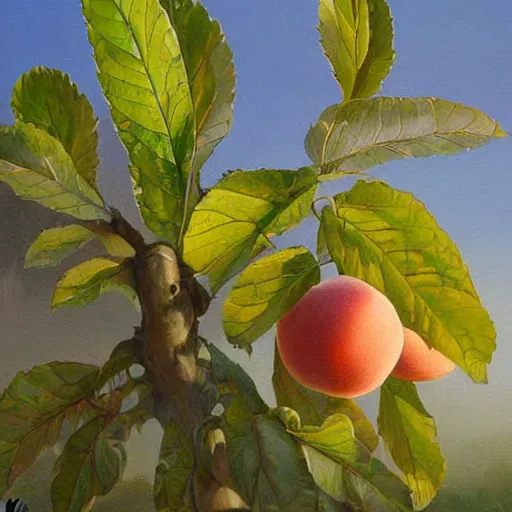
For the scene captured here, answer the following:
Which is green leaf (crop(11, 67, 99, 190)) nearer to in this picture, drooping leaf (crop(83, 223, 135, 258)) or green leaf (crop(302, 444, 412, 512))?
drooping leaf (crop(83, 223, 135, 258))

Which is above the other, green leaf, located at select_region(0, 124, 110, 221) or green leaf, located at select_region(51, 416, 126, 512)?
green leaf, located at select_region(0, 124, 110, 221)

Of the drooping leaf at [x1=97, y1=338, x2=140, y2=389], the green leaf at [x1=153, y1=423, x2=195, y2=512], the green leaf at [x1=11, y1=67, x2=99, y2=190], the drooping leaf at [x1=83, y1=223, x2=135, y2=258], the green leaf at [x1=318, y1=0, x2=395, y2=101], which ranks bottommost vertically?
the green leaf at [x1=153, y1=423, x2=195, y2=512]

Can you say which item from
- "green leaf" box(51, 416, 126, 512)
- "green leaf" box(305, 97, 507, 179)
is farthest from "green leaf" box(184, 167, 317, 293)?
"green leaf" box(51, 416, 126, 512)

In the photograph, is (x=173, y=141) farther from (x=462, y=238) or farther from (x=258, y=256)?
(x=462, y=238)

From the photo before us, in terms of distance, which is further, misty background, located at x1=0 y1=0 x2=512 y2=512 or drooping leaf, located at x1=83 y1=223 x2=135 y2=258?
misty background, located at x1=0 y1=0 x2=512 y2=512

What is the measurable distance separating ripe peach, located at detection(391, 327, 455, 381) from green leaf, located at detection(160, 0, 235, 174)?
147mm

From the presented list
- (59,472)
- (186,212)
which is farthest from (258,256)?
(59,472)

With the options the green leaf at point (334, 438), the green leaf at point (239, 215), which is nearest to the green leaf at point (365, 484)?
the green leaf at point (334, 438)

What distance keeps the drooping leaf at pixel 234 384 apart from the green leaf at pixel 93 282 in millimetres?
59

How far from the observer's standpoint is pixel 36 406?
0.42 meters

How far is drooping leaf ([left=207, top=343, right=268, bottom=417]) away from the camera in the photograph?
0.40 meters

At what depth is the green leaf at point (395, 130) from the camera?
36 cm

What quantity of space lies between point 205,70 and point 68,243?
13cm

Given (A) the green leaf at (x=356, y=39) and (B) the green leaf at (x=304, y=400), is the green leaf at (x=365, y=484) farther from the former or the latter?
(A) the green leaf at (x=356, y=39)
